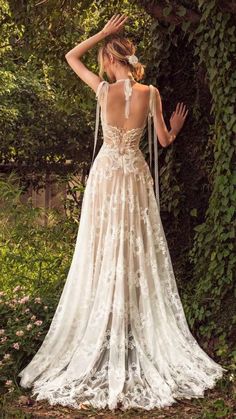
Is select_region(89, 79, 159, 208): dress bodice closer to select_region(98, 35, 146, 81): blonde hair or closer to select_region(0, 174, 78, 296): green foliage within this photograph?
select_region(98, 35, 146, 81): blonde hair

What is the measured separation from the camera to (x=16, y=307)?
19.3 ft

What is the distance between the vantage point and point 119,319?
4965 millimetres

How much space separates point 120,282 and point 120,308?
0.17 m

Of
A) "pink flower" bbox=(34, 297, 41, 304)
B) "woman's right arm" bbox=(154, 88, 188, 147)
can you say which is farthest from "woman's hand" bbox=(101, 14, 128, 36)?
"pink flower" bbox=(34, 297, 41, 304)

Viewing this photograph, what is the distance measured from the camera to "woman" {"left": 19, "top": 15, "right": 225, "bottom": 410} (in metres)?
4.87

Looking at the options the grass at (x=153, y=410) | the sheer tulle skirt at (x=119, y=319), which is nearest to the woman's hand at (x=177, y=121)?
the sheer tulle skirt at (x=119, y=319)

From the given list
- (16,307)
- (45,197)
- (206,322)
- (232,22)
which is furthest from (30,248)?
(45,197)

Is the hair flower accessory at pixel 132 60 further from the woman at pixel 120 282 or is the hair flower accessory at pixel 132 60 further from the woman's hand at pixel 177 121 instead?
the woman's hand at pixel 177 121

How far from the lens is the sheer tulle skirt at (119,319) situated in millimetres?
4734

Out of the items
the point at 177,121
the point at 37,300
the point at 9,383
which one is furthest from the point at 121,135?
the point at 9,383

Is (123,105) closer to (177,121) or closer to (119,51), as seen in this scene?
(119,51)

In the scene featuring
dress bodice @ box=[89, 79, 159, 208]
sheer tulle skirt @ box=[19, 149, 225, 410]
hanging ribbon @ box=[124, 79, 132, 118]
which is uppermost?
hanging ribbon @ box=[124, 79, 132, 118]

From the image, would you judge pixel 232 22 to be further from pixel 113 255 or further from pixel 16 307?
pixel 16 307

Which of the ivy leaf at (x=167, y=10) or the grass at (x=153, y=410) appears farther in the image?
the ivy leaf at (x=167, y=10)
